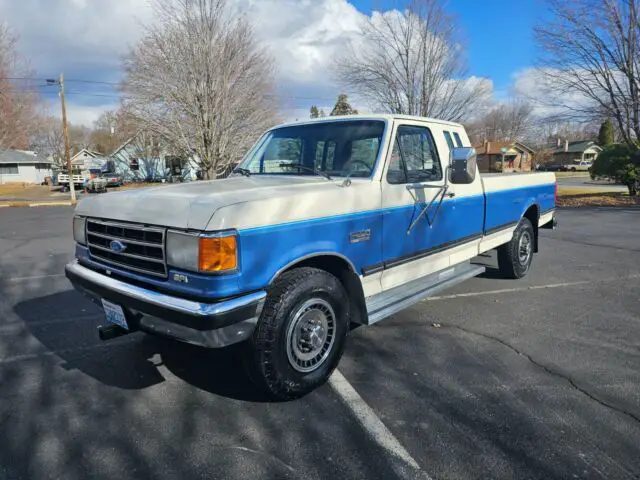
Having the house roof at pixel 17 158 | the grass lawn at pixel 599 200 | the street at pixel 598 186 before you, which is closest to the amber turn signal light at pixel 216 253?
the grass lawn at pixel 599 200

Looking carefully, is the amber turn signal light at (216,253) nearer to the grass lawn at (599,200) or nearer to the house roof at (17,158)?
the grass lawn at (599,200)

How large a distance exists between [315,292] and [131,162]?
48.8 m

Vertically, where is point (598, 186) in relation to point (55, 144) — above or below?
below

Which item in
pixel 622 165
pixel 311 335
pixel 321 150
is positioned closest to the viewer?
pixel 311 335

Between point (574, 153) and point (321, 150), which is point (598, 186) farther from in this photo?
point (574, 153)

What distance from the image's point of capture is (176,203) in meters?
2.89

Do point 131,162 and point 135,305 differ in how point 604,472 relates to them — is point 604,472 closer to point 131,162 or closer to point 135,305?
point 135,305

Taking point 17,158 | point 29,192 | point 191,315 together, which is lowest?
point 29,192

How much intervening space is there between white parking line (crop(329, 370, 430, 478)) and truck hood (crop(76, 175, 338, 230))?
4.92 ft

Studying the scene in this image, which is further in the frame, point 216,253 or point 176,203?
point 176,203

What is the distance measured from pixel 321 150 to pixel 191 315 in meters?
2.20

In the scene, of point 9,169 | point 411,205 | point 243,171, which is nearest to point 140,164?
point 9,169

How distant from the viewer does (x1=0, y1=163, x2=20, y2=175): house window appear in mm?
→ 48963

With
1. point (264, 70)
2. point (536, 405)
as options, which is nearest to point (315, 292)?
point (536, 405)
